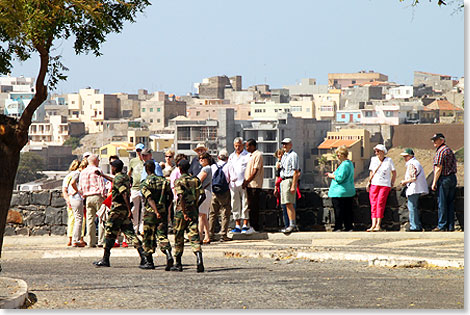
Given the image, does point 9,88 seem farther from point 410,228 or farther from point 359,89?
point 410,228

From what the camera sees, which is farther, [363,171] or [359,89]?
[359,89]

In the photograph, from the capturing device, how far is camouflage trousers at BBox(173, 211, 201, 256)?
12.0m

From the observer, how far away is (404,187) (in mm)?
16234

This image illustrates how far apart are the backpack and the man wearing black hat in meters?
3.47

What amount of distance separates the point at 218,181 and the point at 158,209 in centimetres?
320

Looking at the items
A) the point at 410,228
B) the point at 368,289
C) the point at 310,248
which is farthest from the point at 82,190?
the point at 368,289

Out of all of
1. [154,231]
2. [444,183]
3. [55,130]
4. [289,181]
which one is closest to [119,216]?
[154,231]

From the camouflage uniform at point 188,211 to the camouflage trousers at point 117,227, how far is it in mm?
826

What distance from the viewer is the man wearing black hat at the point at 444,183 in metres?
15.7

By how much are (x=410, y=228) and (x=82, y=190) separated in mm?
5416

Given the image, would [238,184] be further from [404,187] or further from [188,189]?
[188,189]

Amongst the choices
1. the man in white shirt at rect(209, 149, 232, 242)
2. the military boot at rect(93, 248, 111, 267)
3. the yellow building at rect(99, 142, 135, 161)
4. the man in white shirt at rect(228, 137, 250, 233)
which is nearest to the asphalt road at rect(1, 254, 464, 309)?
the military boot at rect(93, 248, 111, 267)

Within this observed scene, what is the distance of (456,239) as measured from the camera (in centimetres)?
1478

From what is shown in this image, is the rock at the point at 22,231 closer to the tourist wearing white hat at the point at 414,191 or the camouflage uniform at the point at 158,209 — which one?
the camouflage uniform at the point at 158,209
